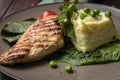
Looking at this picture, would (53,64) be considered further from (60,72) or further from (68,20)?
(68,20)

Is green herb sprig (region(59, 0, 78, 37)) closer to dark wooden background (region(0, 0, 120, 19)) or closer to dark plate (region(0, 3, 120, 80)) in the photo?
dark plate (region(0, 3, 120, 80))

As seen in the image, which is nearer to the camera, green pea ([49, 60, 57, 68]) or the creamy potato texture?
green pea ([49, 60, 57, 68])

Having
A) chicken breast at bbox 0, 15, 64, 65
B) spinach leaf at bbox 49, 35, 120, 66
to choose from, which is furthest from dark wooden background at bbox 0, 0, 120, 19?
spinach leaf at bbox 49, 35, 120, 66

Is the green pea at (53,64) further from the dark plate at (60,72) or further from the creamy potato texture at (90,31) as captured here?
the creamy potato texture at (90,31)

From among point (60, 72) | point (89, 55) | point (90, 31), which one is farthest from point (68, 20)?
point (60, 72)

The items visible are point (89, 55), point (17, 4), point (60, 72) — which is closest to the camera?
point (60, 72)

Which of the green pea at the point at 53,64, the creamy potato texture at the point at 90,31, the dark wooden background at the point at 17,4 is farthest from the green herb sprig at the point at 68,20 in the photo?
the dark wooden background at the point at 17,4
